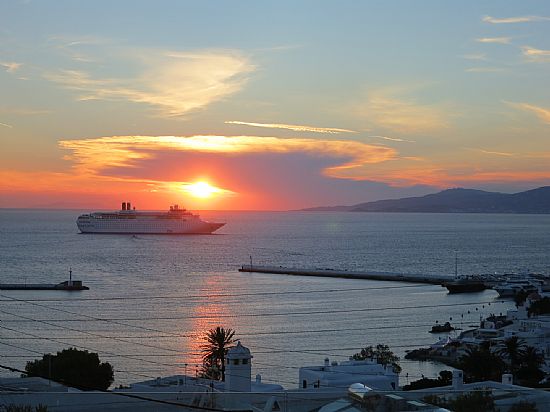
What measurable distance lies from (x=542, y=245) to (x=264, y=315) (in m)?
58.4

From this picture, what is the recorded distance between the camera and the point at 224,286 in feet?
135

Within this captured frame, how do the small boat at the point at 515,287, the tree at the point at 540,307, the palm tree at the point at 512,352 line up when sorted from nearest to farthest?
the palm tree at the point at 512,352 → the tree at the point at 540,307 → the small boat at the point at 515,287

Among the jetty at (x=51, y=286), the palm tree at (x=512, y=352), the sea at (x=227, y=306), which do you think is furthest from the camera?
the jetty at (x=51, y=286)

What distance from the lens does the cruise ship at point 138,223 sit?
95.6m

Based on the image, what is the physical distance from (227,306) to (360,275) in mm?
16107

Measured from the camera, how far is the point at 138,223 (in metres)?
A: 96.5

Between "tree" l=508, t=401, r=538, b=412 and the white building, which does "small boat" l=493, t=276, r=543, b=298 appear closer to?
the white building

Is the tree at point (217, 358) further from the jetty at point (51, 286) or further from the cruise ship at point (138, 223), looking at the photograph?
the cruise ship at point (138, 223)

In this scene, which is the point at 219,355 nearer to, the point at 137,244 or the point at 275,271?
the point at 275,271

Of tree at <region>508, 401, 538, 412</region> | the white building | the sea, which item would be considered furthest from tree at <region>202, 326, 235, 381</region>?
tree at <region>508, 401, 538, 412</region>

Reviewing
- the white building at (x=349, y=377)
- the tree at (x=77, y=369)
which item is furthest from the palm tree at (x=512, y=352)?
the tree at (x=77, y=369)

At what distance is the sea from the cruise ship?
85.5ft

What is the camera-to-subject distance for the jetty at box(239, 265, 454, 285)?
145 ft

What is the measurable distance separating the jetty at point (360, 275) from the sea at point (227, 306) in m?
1.37
